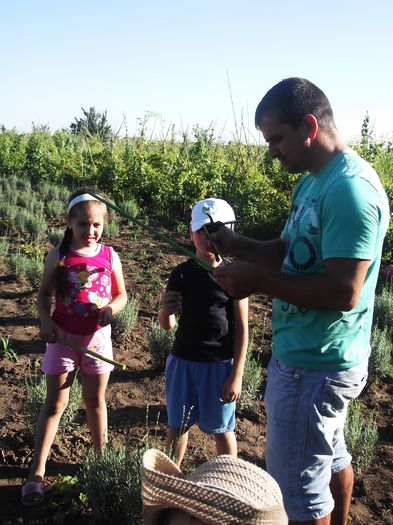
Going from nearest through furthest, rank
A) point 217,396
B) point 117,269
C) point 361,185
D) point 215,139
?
point 361,185
point 217,396
point 117,269
point 215,139

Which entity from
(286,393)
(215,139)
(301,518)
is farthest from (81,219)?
(215,139)

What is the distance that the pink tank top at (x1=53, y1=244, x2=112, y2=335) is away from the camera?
279 cm

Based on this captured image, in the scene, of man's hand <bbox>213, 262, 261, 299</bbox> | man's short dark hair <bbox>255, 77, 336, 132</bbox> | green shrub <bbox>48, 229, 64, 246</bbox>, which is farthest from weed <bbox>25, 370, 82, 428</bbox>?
green shrub <bbox>48, 229, 64, 246</bbox>

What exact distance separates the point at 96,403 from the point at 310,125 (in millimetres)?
1763

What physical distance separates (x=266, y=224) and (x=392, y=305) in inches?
146

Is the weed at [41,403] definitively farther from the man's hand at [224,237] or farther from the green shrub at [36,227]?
the green shrub at [36,227]

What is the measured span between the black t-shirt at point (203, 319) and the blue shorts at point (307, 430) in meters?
0.69

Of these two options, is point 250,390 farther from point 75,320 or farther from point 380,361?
point 75,320

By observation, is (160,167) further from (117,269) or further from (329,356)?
(329,356)

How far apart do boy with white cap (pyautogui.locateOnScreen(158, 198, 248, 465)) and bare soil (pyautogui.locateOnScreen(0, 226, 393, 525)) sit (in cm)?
58

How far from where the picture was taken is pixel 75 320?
2787 mm

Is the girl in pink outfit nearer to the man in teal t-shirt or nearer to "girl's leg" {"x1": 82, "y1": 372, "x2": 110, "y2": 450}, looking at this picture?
"girl's leg" {"x1": 82, "y1": 372, "x2": 110, "y2": 450}

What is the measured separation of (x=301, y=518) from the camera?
1946 millimetres

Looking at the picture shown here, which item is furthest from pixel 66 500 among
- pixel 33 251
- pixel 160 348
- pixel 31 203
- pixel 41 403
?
pixel 31 203
